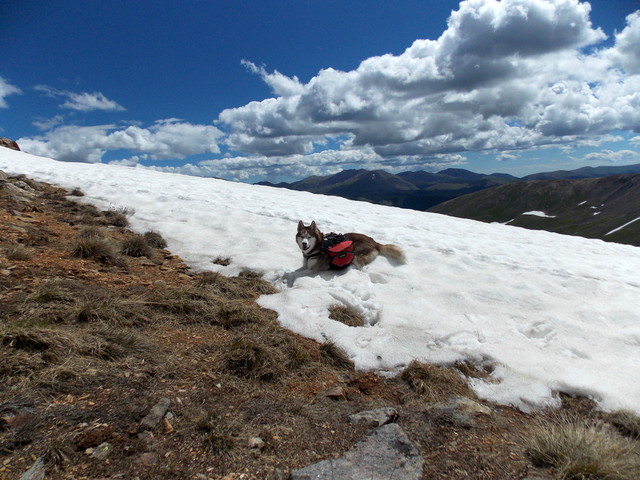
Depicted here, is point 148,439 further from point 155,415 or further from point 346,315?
point 346,315

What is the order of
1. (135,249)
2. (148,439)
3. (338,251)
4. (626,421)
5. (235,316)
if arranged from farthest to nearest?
(338,251), (135,249), (235,316), (626,421), (148,439)

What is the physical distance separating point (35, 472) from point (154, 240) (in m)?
8.57

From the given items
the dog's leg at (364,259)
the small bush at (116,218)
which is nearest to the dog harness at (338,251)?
the dog's leg at (364,259)

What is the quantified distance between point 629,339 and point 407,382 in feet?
16.2

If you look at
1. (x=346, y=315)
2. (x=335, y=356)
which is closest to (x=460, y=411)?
(x=335, y=356)

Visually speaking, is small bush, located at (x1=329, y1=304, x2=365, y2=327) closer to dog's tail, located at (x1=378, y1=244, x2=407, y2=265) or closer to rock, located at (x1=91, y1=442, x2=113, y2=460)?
dog's tail, located at (x1=378, y1=244, x2=407, y2=265)

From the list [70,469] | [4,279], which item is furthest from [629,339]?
[4,279]

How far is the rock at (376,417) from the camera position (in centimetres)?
373

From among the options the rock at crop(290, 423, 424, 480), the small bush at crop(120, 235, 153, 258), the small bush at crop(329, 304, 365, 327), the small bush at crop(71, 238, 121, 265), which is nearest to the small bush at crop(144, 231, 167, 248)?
the small bush at crop(120, 235, 153, 258)

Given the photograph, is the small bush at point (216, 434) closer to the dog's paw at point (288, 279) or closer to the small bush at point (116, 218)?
the dog's paw at point (288, 279)

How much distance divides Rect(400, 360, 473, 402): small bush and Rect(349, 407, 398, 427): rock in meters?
0.92

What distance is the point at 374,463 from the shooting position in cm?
313

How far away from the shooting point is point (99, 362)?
4.02 meters

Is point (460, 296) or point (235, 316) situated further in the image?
point (460, 296)
